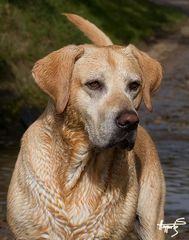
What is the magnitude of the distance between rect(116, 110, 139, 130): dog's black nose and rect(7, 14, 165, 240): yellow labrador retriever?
0.05 meters

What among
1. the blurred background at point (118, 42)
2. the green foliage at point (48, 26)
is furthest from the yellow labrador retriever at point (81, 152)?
the green foliage at point (48, 26)

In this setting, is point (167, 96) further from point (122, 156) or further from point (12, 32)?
point (122, 156)

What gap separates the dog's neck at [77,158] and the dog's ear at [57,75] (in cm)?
17

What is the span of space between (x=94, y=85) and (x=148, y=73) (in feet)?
2.33

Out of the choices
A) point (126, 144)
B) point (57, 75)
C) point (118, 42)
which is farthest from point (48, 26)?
point (126, 144)

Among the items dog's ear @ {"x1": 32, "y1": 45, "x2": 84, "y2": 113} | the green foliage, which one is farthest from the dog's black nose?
the green foliage

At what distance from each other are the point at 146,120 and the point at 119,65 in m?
9.58

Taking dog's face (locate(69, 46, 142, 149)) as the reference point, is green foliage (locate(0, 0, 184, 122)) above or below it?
below

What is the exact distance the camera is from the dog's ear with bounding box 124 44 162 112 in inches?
320

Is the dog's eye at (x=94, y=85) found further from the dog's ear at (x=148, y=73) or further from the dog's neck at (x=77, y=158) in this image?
the dog's ear at (x=148, y=73)

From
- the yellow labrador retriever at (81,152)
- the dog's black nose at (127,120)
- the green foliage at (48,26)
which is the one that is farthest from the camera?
the green foliage at (48,26)

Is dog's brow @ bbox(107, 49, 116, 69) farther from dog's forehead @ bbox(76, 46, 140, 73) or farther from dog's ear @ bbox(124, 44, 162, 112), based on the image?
dog's ear @ bbox(124, 44, 162, 112)

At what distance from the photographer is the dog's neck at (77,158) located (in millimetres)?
7836

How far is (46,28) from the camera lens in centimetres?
2116
